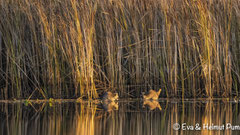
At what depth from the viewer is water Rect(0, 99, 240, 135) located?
742cm

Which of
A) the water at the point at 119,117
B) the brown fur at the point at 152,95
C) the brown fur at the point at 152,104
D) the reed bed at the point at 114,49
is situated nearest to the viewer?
the water at the point at 119,117

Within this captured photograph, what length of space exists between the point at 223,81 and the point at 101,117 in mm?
2829

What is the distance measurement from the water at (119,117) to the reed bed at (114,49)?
466 millimetres

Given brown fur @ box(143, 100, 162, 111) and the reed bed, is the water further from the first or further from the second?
the reed bed

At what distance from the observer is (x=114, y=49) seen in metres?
10.3

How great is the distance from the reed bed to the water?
0.47 meters

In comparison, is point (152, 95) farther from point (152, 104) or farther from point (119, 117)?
point (119, 117)

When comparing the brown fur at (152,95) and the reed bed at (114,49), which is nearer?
the brown fur at (152,95)

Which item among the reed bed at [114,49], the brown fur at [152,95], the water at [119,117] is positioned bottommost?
the water at [119,117]

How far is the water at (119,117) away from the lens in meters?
7.42

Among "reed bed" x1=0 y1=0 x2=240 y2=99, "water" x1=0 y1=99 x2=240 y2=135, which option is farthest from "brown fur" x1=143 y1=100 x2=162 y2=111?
"reed bed" x1=0 y1=0 x2=240 y2=99

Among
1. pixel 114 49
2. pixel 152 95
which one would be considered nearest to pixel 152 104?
pixel 152 95

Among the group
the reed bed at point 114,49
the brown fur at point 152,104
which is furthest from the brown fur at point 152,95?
the reed bed at point 114,49

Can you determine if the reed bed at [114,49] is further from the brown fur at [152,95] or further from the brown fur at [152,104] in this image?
the brown fur at [152,104]
